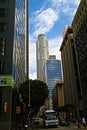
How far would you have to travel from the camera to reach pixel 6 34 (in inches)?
1561

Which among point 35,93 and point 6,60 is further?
point 35,93

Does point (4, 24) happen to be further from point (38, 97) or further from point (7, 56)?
point (38, 97)

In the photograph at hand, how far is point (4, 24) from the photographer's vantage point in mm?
40469

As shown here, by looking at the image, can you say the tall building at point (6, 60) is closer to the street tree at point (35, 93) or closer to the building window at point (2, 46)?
the building window at point (2, 46)

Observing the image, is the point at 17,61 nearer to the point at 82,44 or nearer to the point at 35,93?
the point at 35,93

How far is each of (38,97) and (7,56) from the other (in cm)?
1690

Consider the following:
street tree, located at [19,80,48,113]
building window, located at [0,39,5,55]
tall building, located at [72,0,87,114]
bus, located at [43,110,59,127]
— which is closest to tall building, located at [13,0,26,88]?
street tree, located at [19,80,48,113]

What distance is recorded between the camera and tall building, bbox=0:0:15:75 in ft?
121

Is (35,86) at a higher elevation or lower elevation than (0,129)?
higher

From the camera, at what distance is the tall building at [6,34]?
36969mm

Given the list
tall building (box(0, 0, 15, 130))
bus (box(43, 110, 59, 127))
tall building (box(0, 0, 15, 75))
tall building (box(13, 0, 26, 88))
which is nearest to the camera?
tall building (box(0, 0, 15, 130))

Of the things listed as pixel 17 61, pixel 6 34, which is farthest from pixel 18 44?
pixel 6 34

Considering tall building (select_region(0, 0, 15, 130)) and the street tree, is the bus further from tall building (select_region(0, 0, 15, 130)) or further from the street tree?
tall building (select_region(0, 0, 15, 130))

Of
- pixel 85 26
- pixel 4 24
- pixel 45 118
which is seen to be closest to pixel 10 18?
pixel 4 24
